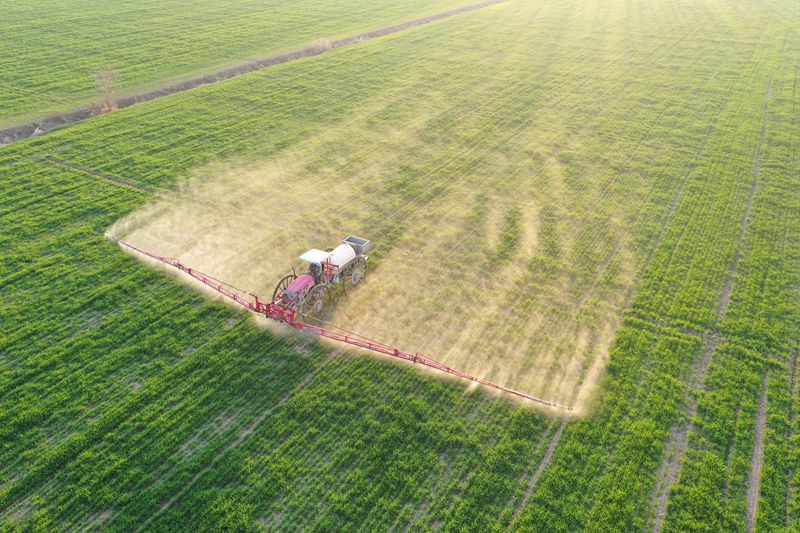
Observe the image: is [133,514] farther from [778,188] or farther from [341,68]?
[341,68]

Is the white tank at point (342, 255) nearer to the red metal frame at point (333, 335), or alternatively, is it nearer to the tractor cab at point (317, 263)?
the tractor cab at point (317, 263)

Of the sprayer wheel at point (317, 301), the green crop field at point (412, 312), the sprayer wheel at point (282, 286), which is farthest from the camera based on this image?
the sprayer wheel at point (282, 286)

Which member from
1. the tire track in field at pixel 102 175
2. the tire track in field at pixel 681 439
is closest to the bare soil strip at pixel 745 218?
the tire track in field at pixel 681 439

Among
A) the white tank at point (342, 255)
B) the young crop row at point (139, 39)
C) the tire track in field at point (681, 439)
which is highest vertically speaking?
the young crop row at point (139, 39)

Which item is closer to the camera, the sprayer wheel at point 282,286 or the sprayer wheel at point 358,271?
the sprayer wheel at point 282,286

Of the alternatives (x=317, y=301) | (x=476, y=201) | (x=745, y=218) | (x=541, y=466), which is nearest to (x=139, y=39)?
(x=476, y=201)
